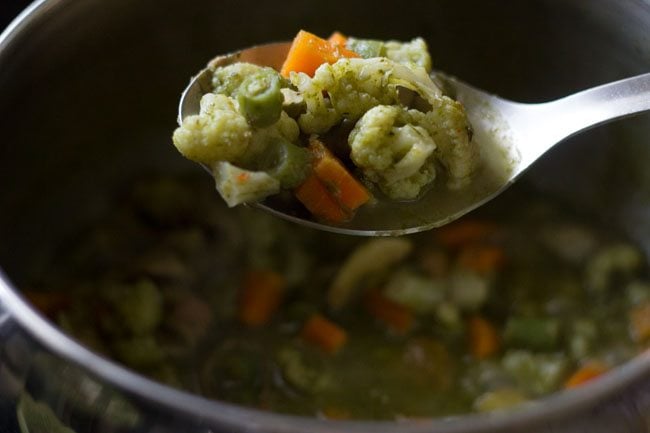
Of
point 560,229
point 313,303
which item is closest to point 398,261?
point 313,303

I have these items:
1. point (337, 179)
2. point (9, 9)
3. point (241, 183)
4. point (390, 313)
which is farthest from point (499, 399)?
point (9, 9)

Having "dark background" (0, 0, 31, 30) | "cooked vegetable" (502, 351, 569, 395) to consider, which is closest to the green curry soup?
"cooked vegetable" (502, 351, 569, 395)

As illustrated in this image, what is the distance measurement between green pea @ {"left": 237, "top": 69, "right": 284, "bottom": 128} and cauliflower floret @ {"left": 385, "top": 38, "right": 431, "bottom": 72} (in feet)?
0.78

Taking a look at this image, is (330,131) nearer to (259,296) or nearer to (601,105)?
(601,105)

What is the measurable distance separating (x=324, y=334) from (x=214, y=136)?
67cm

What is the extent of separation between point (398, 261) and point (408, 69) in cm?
64

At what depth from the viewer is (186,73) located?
1687 millimetres

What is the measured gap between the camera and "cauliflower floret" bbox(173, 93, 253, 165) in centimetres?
110

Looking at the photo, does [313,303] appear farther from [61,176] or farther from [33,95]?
[33,95]

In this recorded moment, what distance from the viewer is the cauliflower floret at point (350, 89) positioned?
1.17 meters

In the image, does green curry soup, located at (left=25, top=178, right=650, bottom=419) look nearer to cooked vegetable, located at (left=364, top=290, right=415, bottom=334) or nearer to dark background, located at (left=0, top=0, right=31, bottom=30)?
cooked vegetable, located at (left=364, top=290, right=415, bottom=334)

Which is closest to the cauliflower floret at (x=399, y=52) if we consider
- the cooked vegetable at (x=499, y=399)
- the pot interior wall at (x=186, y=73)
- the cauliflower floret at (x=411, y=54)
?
the cauliflower floret at (x=411, y=54)

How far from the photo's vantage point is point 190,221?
5.95 ft

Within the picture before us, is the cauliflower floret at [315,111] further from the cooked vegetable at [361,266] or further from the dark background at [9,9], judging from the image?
the dark background at [9,9]
